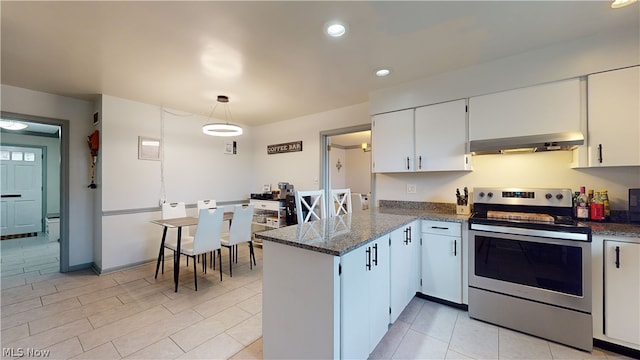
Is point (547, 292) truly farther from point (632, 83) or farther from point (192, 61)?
point (192, 61)

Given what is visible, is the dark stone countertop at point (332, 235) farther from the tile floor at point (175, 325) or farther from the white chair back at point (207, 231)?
the white chair back at point (207, 231)

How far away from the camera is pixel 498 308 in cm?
216

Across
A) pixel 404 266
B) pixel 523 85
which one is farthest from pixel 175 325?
pixel 523 85

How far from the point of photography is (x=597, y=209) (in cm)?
210

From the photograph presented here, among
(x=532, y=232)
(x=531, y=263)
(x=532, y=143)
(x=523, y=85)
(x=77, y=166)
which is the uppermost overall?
(x=523, y=85)

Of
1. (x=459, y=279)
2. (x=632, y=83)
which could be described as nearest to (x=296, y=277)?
(x=459, y=279)

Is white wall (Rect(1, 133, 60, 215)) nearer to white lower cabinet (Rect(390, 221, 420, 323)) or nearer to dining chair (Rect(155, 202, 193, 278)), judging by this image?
dining chair (Rect(155, 202, 193, 278))

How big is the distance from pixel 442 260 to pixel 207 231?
2.64 metres

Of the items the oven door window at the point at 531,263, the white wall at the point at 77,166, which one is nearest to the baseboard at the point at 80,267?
the white wall at the point at 77,166

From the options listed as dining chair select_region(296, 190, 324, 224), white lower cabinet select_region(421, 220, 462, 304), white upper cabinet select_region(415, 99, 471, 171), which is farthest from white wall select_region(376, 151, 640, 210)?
dining chair select_region(296, 190, 324, 224)

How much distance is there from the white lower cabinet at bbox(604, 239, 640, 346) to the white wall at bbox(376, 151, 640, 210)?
0.61 m

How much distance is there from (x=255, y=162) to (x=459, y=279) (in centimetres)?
429

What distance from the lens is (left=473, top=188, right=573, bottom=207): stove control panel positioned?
7.34ft

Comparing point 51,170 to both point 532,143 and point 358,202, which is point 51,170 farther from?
point 532,143
